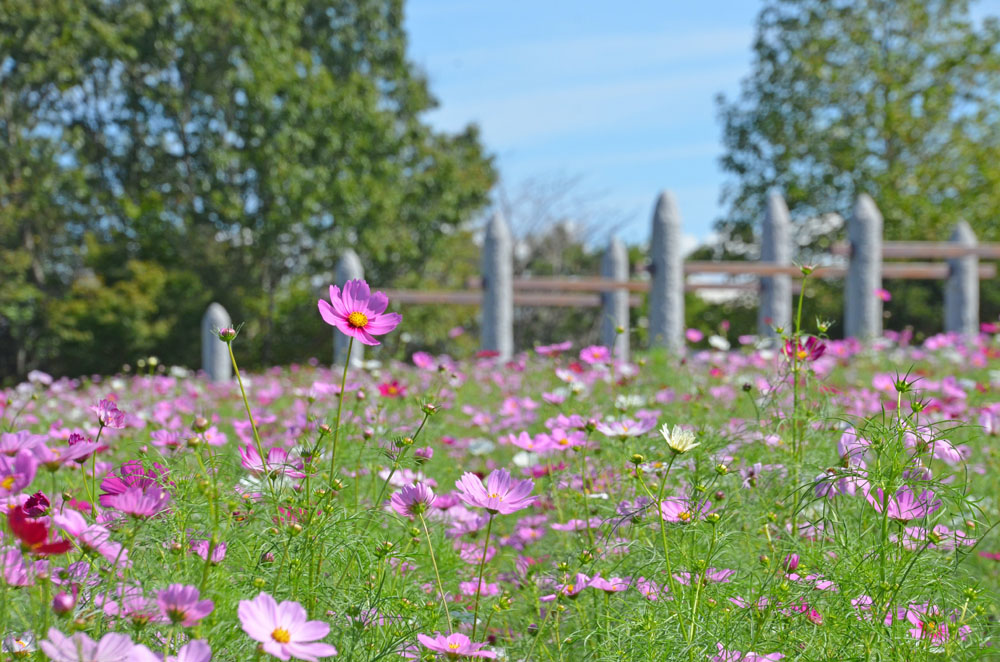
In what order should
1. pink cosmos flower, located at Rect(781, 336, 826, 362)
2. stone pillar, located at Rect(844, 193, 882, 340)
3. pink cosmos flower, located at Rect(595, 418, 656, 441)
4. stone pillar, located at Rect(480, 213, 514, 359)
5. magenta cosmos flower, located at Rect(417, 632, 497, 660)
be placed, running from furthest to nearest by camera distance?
stone pillar, located at Rect(844, 193, 882, 340) < stone pillar, located at Rect(480, 213, 514, 359) < pink cosmos flower, located at Rect(781, 336, 826, 362) < pink cosmos flower, located at Rect(595, 418, 656, 441) < magenta cosmos flower, located at Rect(417, 632, 497, 660)

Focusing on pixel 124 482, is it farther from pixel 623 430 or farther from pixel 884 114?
pixel 884 114

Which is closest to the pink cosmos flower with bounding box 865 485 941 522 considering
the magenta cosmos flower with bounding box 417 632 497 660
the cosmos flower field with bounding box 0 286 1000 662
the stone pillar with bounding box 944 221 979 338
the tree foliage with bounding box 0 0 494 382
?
the cosmos flower field with bounding box 0 286 1000 662

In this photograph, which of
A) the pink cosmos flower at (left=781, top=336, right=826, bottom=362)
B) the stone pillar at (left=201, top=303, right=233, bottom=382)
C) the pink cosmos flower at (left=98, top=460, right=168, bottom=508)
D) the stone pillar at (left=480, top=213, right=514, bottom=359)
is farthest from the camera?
the stone pillar at (left=201, top=303, right=233, bottom=382)

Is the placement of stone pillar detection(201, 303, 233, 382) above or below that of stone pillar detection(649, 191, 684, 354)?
below

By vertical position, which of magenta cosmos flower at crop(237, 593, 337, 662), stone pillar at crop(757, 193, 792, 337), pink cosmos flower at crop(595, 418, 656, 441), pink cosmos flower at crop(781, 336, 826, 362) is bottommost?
magenta cosmos flower at crop(237, 593, 337, 662)

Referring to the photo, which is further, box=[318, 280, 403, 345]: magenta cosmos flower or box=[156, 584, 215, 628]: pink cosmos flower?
box=[318, 280, 403, 345]: magenta cosmos flower

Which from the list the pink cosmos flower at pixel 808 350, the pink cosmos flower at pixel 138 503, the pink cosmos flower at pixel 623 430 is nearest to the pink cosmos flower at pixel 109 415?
the pink cosmos flower at pixel 138 503

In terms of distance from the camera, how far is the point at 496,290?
7.84 m

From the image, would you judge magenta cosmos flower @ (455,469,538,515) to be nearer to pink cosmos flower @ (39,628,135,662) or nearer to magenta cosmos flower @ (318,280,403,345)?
magenta cosmos flower @ (318,280,403,345)

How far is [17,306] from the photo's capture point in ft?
49.5

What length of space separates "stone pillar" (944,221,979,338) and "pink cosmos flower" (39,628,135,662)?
30.9ft

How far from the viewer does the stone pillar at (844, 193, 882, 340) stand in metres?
8.27

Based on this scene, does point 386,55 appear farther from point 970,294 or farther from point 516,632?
point 516,632

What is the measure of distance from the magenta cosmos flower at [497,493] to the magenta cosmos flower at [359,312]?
283 millimetres
